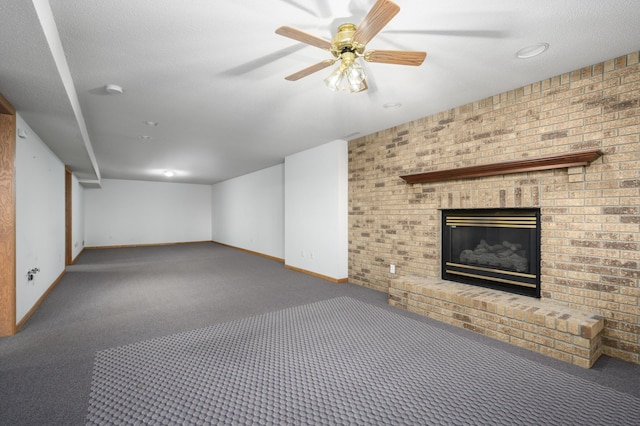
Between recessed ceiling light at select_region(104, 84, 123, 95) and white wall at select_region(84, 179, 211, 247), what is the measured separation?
8.49 meters

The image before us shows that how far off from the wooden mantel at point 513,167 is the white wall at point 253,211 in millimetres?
4205

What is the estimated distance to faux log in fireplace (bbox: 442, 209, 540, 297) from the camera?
297 cm

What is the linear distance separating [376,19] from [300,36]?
0.43 meters

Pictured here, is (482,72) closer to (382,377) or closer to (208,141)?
(382,377)

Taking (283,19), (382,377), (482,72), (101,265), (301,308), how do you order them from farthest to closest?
(101,265) < (301,308) < (482,72) < (382,377) < (283,19)

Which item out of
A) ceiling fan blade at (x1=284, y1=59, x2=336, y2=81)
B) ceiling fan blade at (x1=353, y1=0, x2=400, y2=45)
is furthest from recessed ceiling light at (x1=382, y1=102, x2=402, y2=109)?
ceiling fan blade at (x1=353, y1=0, x2=400, y2=45)

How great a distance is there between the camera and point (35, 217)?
3.71 meters

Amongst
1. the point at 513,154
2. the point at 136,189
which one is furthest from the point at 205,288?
the point at 136,189

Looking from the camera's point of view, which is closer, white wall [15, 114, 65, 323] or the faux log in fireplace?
the faux log in fireplace

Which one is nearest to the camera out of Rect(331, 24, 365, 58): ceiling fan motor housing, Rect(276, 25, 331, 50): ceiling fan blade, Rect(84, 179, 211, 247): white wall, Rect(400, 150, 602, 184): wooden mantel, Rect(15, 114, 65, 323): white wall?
Rect(276, 25, 331, 50): ceiling fan blade

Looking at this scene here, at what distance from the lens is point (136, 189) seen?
404 inches

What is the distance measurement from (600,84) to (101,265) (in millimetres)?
8668

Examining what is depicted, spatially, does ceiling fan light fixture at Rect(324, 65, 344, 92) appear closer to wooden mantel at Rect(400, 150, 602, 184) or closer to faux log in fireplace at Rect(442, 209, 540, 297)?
wooden mantel at Rect(400, 150, 602, 184)

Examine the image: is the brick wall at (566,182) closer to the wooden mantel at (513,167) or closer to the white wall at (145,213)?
the wooden mantel at (513,167)
